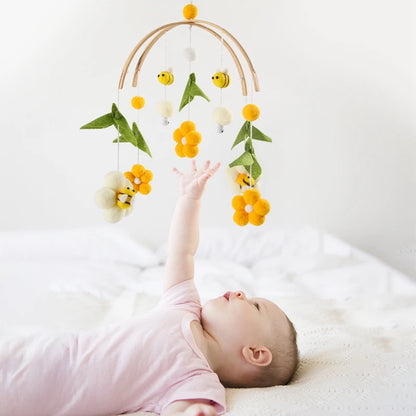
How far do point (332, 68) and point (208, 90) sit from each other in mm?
523

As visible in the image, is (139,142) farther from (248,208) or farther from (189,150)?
(248,208)

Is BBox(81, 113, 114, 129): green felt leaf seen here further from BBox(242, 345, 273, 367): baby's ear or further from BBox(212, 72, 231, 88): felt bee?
BBox(242, 345, 273, 367): baby's ear

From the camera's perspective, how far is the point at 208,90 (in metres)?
2.65

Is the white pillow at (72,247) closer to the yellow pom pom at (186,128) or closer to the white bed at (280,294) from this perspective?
the white bed at (280,294)

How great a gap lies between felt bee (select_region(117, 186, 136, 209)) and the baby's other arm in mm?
487

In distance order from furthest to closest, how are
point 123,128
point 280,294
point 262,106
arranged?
point 262,106
point 280,294
point 123,128

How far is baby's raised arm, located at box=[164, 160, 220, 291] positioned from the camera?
1.41 m

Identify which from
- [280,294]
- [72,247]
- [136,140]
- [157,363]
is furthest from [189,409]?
[72,247]

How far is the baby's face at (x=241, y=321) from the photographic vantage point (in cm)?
125

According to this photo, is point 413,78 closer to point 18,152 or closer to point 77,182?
point 77,182

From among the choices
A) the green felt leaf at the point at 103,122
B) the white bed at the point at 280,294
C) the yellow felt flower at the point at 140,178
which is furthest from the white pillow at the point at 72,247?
the green felt leaf at the point at 103,122

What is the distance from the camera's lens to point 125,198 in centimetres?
141

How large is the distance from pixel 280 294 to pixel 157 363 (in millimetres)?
974

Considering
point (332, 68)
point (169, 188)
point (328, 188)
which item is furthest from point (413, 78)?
point (169, 188)
